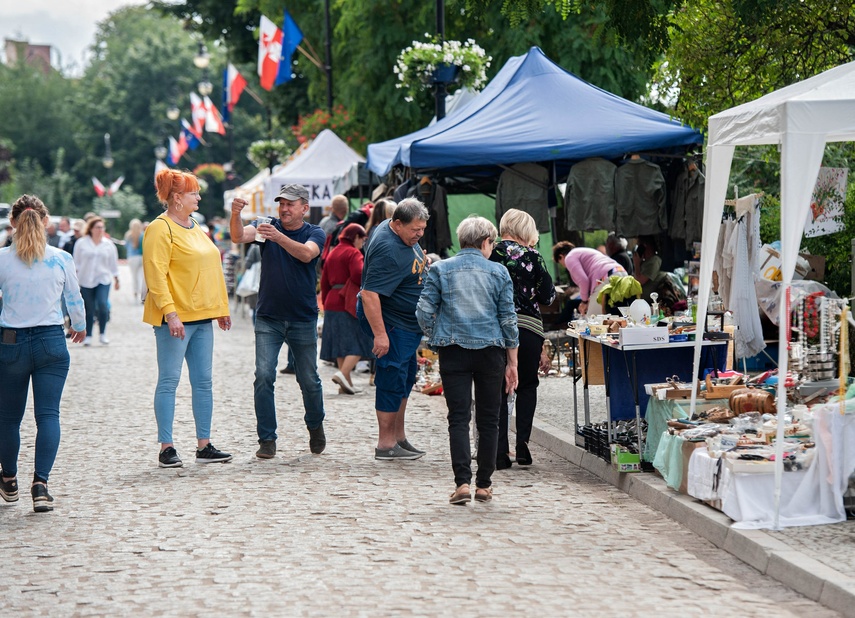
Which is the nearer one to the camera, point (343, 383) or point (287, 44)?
point (343, 383)

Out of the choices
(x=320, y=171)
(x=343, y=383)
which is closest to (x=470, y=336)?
(x=343, y=383)

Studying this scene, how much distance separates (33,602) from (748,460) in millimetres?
3718

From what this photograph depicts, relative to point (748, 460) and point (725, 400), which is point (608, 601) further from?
point (725, 400)

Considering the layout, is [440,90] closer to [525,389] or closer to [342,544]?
A: [525,389]

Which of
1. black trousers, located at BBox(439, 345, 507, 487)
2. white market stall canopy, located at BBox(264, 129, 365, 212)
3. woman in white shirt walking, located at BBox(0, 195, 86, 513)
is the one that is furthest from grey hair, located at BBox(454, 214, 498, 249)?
white market stall canopy, located at BBox(264, 129, 365, 212)

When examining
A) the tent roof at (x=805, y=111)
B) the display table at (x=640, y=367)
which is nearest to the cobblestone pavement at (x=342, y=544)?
the display table at (x=640, y=367)

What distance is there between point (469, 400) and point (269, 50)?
19.6 m

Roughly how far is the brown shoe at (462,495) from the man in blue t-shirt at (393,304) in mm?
1531

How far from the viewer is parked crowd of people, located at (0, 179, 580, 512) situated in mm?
7730

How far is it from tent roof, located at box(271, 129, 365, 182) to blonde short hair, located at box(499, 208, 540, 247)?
14331 mm

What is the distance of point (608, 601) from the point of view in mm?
5543

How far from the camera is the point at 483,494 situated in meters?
7.78

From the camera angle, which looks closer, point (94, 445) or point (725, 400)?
point (725, 400)

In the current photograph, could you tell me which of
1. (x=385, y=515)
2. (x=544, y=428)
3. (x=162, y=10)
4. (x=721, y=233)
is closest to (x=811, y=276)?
(x=721, y=233)
